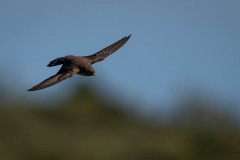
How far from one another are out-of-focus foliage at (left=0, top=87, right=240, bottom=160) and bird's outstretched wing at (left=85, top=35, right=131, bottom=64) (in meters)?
22.6

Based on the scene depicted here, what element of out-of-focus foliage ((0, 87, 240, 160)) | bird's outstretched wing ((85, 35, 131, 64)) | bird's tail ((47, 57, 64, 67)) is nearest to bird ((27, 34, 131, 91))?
bird's tail ((47, 57, 64, 67))

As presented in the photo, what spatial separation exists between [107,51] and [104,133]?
89.1 ft

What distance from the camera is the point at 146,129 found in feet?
198

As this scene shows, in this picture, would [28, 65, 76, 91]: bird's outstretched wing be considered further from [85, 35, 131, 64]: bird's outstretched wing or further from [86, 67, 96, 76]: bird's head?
[85, 35, 131, 64]: bird's outstretched wing

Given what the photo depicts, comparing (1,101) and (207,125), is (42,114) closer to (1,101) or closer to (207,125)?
(1,101)

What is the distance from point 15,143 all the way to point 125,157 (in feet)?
18.3

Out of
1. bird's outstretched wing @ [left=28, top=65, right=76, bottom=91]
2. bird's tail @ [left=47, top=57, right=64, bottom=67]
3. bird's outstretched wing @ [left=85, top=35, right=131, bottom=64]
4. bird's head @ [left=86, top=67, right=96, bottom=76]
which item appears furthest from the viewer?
bird's outstretched wing @ [left=85, top=35, right=131, bottom=64]

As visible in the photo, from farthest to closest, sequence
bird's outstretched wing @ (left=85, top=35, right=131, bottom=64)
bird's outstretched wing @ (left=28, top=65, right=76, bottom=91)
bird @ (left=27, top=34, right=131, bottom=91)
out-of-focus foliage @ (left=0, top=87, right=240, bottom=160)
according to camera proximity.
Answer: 1. out-of-focus foliage @ (left=0, top=87, right=240, bottom=160)
2. bird's outstretched wing @ (left=85, top=35, right=131, bottom=64)
3. bird @ (left=27, top=34, right=131, bottom=91)
4. bird's outstretched wing @ (left=28, top=65, right=76, bottom=91)

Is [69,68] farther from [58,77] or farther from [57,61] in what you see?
[57,61]

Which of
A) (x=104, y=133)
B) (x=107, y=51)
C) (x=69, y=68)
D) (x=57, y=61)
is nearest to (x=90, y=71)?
(x=69, y=68)

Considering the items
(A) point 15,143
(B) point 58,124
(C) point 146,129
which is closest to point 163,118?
(C) point 146,129

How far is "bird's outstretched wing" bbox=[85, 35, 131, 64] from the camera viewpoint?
92.4 ft

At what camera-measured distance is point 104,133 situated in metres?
55.8

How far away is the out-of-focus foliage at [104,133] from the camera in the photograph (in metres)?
52.8
